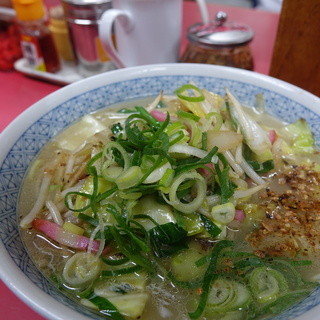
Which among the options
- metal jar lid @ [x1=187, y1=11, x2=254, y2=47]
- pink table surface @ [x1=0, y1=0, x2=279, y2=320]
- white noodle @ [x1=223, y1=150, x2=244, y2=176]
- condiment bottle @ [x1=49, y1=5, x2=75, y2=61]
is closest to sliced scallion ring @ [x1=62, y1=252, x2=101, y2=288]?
white noodle @ [x1=223, y1=150, x2=244, y2=176]

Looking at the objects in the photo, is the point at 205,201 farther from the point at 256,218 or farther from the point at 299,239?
the point at 299,239

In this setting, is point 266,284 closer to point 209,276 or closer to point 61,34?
point 209,276

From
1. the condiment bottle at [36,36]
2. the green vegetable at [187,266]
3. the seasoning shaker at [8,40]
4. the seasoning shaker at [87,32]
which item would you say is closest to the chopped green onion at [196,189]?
the green vegetable at [187,266]

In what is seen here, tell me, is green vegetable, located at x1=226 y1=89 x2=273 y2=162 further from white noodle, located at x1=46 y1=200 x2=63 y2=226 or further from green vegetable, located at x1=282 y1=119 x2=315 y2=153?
white noodle, located at x1=46 y1=200 x2=63 y2=226

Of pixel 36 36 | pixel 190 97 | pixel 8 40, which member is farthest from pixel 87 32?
pixel 190 97

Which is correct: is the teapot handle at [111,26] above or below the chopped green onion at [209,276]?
above

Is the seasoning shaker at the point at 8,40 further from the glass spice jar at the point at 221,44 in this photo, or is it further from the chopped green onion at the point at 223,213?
the chopped green onion at the point at 223,213

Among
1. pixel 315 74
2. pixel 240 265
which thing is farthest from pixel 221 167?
pixel 315 74
